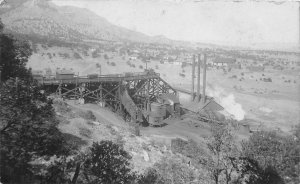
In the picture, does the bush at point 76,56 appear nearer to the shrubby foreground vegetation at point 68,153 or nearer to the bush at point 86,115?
the bush at point 86,115

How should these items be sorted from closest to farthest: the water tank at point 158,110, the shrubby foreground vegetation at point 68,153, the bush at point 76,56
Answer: the shrubby foreground vegetation at point 68,153, the water tank at point 158,110, the bush at point 76,56

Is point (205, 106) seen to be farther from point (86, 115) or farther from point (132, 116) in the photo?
point (86, 115)

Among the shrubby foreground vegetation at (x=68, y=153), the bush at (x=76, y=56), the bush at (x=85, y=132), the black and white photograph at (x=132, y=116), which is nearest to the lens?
the shrubby foreground vegetation at (x=68, y=153)

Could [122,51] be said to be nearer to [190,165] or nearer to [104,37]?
[104,37]

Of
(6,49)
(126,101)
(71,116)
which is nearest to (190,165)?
(71,116)

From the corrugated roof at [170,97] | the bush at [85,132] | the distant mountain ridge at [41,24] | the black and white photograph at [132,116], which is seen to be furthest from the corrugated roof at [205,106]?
the distant mountain ridge at [41,24]

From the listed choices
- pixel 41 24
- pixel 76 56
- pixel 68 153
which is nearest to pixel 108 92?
pixel 68 153
